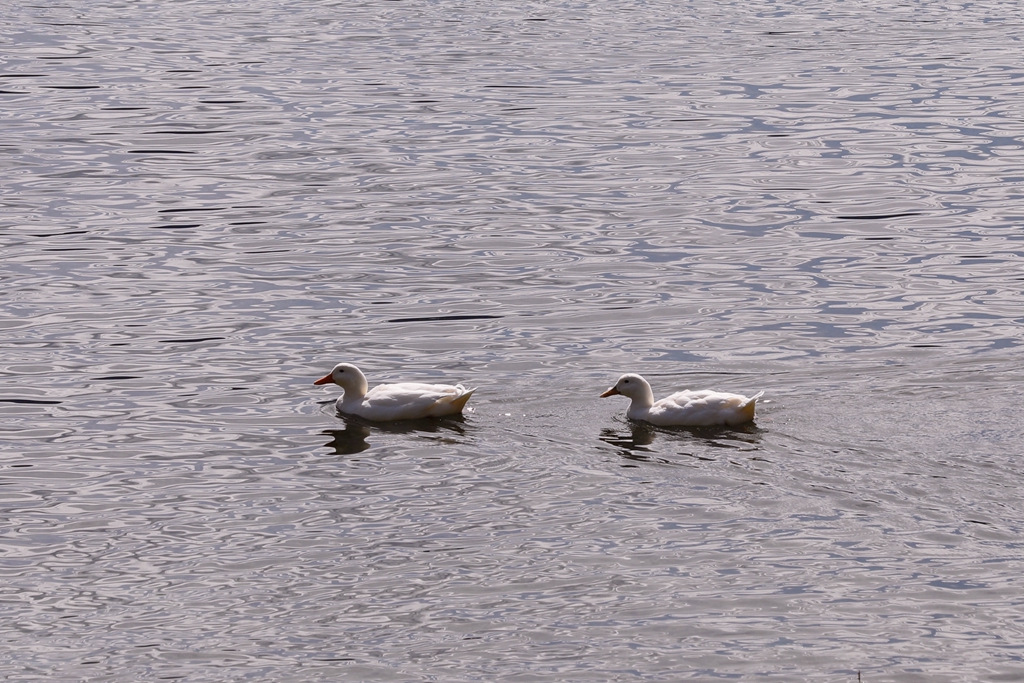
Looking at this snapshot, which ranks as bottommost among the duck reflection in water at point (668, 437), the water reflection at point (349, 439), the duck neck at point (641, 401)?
the water reflection at point (349, 439)

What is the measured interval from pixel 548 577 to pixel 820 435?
344 cm

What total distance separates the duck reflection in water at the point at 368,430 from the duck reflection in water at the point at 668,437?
1390mm

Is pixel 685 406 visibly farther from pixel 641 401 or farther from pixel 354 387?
pixel 354 387

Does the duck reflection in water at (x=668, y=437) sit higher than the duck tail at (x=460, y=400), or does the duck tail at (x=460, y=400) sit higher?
the duck tail at (x=460, y=400)

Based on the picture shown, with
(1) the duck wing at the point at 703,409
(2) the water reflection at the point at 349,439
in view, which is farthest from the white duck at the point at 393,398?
(1) the duck wing at the point at 703,409

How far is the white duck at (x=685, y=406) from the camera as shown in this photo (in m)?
14.5

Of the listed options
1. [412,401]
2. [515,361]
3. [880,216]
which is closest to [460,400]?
[412,401]

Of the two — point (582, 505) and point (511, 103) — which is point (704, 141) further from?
point (582, 505)

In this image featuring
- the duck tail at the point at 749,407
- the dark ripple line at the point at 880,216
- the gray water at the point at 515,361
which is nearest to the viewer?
the gray water at the point at 515,361

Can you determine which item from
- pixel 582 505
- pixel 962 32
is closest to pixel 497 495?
pixel 582 505

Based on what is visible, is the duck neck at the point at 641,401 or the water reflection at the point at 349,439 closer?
the water reflection at the point at 349,439

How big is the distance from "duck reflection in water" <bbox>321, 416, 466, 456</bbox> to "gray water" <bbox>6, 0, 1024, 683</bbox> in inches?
2.2

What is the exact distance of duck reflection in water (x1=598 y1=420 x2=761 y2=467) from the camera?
14.3m

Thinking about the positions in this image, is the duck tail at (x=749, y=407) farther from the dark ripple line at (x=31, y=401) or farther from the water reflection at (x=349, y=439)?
the dark ripple line at (x=31, y=401)
